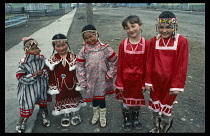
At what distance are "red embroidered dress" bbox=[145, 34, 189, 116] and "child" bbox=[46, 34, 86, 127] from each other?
1200 mm

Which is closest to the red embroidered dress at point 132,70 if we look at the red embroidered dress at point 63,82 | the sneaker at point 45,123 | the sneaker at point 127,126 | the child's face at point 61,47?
the sneaker at point 127,126

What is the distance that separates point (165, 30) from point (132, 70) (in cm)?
70

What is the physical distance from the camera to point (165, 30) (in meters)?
2.40

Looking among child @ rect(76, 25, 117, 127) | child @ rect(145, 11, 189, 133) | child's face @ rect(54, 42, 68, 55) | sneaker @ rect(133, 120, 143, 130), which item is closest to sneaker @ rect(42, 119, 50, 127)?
child @ rect(76, 25, 117, 127)

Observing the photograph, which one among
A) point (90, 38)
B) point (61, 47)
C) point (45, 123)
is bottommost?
point (45, 123)

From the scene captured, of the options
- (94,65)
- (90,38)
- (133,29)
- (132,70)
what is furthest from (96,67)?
(133,29)

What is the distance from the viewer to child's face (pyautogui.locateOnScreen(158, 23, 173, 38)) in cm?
240

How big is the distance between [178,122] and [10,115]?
9.69 feet

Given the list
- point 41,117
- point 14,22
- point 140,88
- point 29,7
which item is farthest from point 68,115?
point 29,7

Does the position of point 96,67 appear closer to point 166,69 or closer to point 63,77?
point 63,77

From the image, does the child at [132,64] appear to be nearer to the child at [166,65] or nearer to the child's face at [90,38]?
the child at [166,65]

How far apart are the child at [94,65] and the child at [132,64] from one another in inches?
8.0

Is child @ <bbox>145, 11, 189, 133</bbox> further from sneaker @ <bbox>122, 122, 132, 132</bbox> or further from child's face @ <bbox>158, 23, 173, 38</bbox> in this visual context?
sneaker @ <bbox>122, 122, 132, 132</bbox>

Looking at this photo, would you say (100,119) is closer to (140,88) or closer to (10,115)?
(140,88)
